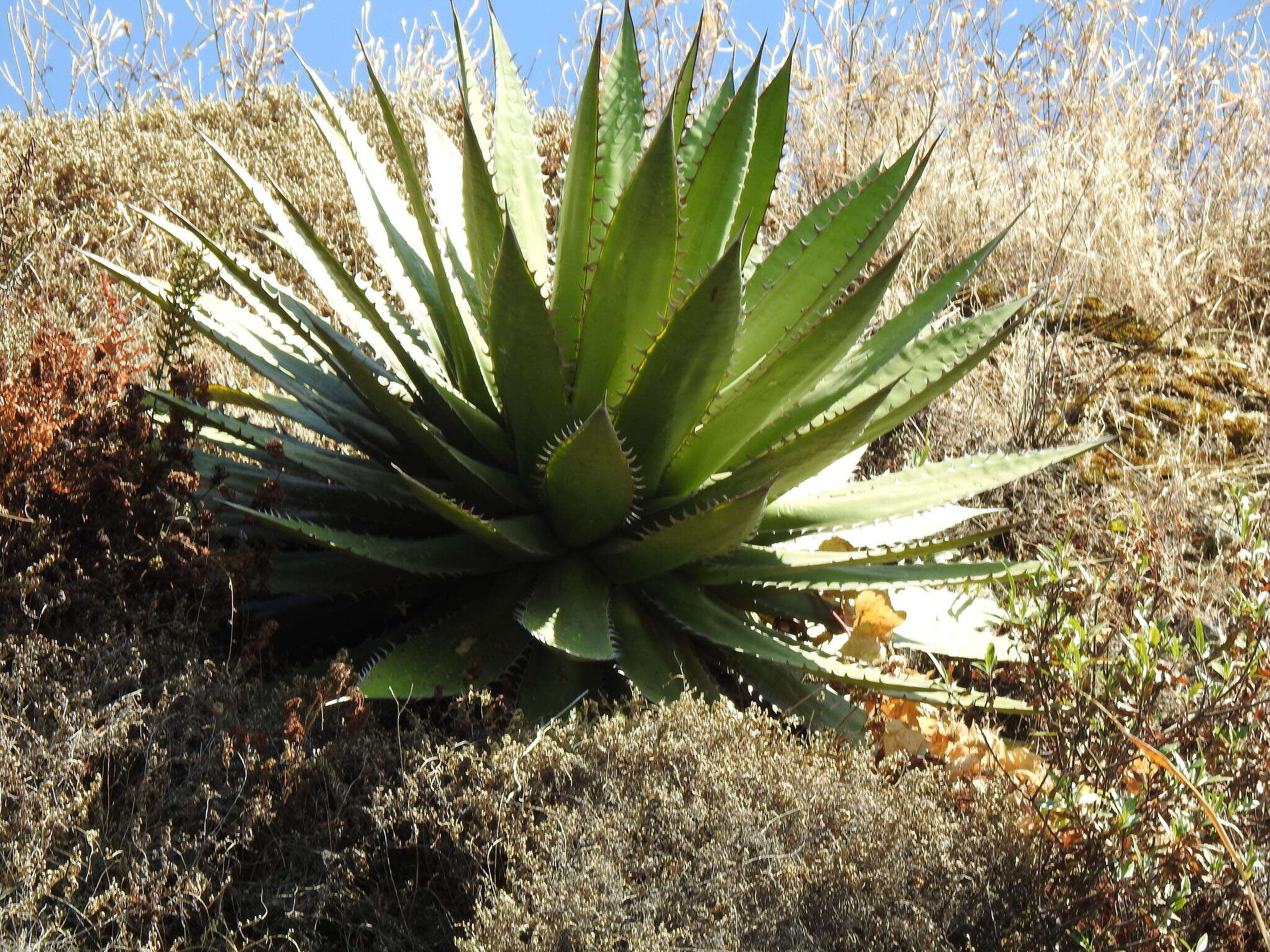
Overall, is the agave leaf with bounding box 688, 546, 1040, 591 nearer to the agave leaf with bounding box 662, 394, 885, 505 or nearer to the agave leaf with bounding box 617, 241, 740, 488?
the agave leaf with bounding box 662, 394, 885, 505

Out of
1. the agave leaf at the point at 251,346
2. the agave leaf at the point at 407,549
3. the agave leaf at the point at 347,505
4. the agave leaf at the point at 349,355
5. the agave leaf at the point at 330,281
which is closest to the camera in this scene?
the agave leaf at the point at 407,549

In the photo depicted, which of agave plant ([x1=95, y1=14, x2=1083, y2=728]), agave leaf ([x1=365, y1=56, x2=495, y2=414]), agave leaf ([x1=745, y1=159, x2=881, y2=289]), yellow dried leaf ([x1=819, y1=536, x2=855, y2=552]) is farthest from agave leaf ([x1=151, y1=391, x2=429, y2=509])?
yellow dried leaf ([x1=819, y1=536, x2=855, y2=552])

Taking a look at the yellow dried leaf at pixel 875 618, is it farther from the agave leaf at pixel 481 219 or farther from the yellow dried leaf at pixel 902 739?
the agave leaf at pixel 481 219

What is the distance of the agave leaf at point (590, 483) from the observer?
2.20 metres

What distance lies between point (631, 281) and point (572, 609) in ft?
2.28

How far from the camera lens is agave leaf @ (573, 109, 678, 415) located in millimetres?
2268

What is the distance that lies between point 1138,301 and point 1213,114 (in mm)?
1871

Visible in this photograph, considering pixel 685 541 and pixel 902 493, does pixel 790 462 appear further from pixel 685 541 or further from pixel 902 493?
pixel 902 493

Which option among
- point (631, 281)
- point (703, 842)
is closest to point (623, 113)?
point (631, 281)

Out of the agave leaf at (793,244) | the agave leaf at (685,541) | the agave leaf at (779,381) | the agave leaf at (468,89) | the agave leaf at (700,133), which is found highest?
the agave leaf at (468,89)

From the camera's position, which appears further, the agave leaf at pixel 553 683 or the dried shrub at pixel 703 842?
the agave leaf at pixel 553 683

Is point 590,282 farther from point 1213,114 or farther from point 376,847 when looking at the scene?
point 1213,114

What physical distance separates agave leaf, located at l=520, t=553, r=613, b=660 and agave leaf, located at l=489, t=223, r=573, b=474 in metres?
0.25

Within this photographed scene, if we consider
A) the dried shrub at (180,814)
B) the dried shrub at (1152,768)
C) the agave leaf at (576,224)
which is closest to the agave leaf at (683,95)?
the agave leaf at (576,224)
